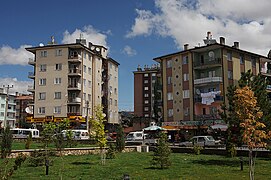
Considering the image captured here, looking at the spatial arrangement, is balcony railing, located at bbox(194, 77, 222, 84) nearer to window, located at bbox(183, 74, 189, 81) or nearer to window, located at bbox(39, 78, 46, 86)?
window, located at bbox(183, 74, 189, 81)

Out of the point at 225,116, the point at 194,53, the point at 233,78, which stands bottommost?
the point at 225,116

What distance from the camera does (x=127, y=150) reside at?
31531 millimetres

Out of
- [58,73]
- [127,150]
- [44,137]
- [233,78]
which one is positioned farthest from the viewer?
[58,73]

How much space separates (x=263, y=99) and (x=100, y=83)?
55.5 meters

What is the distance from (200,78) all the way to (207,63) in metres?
2.85

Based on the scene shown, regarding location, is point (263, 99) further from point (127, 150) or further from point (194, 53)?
point (194, 53)

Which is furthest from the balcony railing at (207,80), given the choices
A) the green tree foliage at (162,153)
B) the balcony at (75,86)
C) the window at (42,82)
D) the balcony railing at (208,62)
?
the green tree foliage at (162,153)

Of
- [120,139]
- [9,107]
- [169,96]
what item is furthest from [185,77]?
[9,107]

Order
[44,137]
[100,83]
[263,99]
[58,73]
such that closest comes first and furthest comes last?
[263,99] → [44,137] → [58,73] → [100,83]

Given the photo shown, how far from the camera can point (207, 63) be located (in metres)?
54.8

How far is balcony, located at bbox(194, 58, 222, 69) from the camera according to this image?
176ft

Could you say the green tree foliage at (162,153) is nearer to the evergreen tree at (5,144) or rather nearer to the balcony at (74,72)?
the evergreen tree at (5,144)

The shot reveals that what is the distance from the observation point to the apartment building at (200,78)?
174ft

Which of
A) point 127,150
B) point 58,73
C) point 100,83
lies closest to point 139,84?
point 100,83
